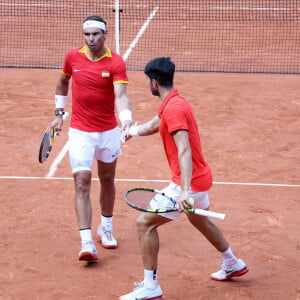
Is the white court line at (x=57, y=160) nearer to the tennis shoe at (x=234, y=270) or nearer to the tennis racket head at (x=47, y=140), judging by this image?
→ the tennis racket head at (x=47, y=140)

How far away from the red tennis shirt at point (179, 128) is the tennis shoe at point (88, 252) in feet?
4.86

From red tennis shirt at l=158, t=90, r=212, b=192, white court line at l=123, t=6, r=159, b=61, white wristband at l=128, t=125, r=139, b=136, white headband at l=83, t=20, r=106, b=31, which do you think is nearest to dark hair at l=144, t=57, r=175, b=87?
red tennis shirt at l=158, t=90, r=212, b=192

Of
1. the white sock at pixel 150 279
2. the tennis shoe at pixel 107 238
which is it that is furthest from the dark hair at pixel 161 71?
the tennis shoe at pixel 107 238

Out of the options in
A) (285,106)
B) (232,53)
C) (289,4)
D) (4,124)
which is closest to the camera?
(4,124)

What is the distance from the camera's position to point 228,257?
298 inches

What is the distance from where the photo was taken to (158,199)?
707cm

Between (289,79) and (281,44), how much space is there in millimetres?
3484

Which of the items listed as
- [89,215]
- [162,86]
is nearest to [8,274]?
[89,215]

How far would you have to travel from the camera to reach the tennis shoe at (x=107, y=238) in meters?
8.63

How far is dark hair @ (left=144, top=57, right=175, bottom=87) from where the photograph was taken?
6.81 m

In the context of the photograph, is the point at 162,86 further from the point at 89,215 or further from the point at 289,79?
the point at 289,79

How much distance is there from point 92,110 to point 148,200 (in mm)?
1396

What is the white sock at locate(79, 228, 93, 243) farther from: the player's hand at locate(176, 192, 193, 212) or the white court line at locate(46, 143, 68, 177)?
the white court line at locate(46, 143, 68, 177)

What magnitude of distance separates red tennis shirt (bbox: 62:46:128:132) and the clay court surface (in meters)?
1.44
